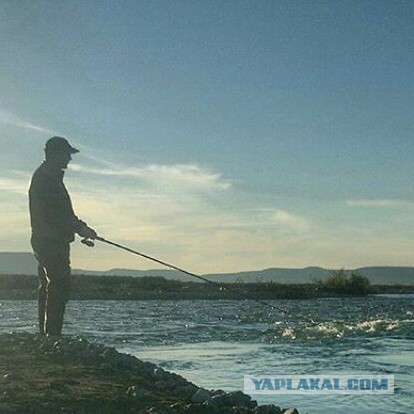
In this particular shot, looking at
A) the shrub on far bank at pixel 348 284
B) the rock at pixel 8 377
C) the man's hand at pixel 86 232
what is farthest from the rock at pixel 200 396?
the shrub on far bank at pixel 348 284

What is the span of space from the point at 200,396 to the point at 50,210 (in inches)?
141

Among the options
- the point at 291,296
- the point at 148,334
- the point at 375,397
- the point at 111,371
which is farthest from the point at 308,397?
→ the point at 291,296

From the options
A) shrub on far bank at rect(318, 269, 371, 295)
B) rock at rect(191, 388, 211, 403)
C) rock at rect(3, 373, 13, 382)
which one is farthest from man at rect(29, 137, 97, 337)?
shrub on far bank at rect(318, 269, 371, 295)

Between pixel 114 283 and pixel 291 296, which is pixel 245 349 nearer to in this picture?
pixel 291 296

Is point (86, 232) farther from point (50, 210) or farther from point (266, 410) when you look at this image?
point (266, 410)

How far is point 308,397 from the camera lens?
1052 cm

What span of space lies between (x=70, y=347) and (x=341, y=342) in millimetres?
10530

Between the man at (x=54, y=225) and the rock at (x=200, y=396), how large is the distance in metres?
Result: 3.04

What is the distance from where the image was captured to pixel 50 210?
33.9ft

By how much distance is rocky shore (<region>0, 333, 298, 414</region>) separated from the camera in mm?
7035

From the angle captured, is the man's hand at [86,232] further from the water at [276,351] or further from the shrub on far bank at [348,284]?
the shrub on far bank at [348,284]

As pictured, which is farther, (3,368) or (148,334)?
(148,334)

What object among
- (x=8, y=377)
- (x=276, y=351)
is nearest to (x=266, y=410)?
(x=8, y=377)

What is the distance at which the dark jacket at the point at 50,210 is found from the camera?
34.0 feet
